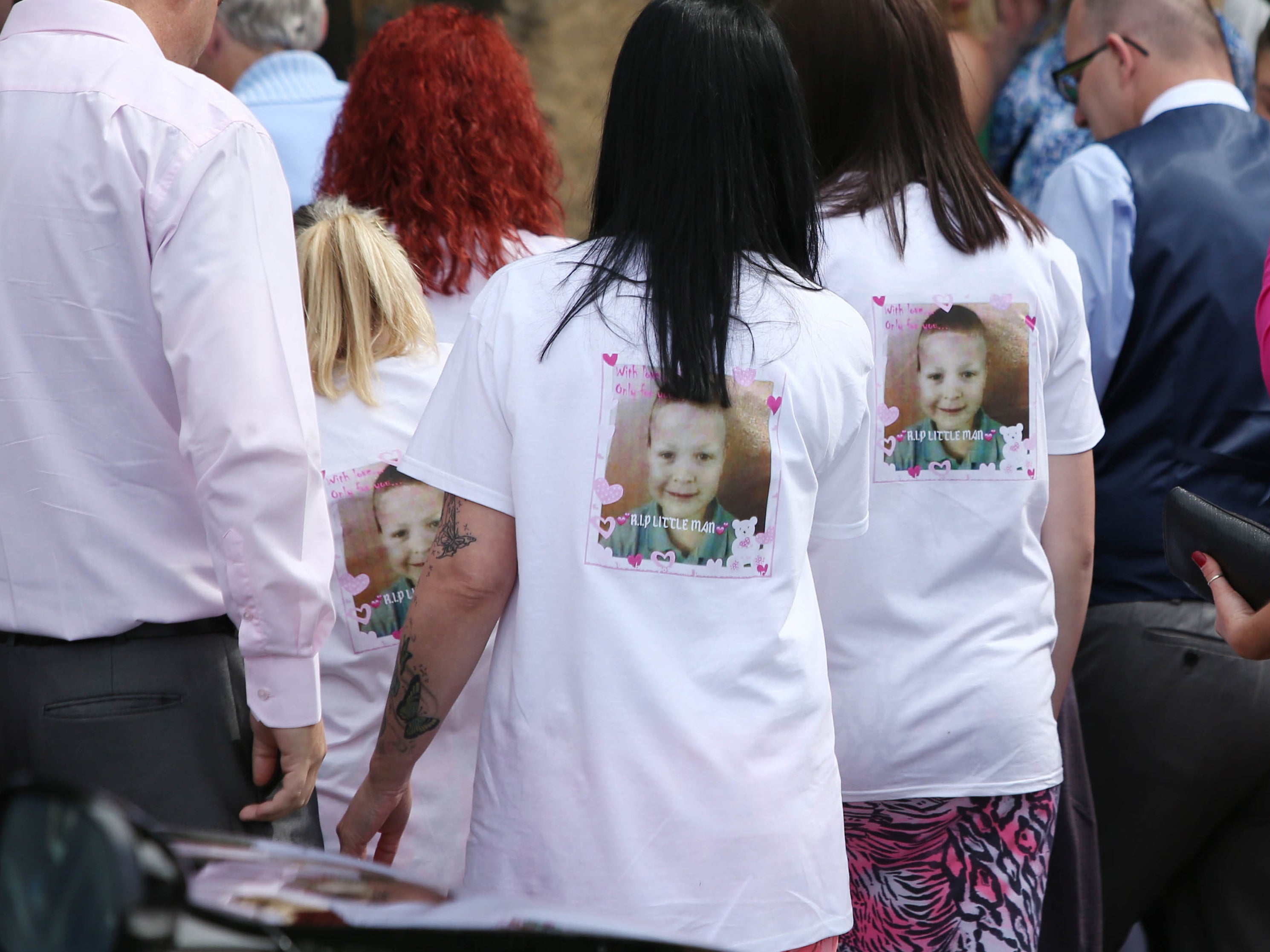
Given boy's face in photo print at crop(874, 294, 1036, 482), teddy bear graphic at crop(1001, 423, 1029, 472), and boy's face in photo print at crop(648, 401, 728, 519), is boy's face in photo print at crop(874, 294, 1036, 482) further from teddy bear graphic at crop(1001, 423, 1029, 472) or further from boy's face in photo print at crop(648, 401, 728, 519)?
boy's face in photo print at crop(648, 401, 728, 519)

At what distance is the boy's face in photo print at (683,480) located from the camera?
1616 millimetres

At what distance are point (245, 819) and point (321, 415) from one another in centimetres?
66

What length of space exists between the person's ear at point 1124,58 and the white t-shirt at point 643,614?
1.86 metres

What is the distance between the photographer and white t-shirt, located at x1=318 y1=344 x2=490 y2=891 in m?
2.10

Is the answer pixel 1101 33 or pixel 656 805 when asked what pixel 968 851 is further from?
pixel 1101 33

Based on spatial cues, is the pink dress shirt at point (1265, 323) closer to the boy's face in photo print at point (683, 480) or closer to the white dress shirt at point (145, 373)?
the boy's face in photo print at point (683, 480)

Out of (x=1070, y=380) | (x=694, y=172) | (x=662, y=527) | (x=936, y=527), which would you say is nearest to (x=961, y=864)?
(x=936, y=527)

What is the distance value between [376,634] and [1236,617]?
1384 mm

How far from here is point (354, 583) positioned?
211 centimetres

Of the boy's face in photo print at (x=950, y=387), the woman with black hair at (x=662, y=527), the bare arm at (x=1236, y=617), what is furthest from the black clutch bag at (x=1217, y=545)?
the woman with black hair at (x=662, y=527)

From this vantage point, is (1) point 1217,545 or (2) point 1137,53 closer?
(1) point 1217,545

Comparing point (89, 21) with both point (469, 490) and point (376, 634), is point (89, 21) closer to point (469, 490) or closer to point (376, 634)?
point (469, 490)

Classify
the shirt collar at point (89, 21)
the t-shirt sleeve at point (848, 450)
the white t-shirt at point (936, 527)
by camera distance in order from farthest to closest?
the white t-shirt at point (936, 527), the shirt collar at point (89, 21), the t-shirt sleeve at point (848, 450)

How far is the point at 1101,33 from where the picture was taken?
126 inches
